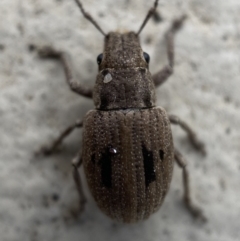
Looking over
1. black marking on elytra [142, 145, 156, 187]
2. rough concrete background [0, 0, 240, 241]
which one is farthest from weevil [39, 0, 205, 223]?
rough concrete background [0, 0, 240, 241]

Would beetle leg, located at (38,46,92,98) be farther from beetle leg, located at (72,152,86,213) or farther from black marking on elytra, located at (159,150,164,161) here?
black marking on elytra, located at (159,150,164,161)

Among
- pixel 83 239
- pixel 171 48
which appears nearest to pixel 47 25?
pixel 171 48

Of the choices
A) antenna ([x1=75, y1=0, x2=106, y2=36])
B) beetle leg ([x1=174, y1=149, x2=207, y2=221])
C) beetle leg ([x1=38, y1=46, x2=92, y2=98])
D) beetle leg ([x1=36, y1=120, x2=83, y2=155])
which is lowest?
beetle leg ([x1=174, y1=149, x2=207, y2=221])

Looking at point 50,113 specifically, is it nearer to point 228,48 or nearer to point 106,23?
point 106,23

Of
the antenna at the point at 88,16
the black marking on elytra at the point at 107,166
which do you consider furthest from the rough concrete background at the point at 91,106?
the black marking on elytra at the point at 107,166

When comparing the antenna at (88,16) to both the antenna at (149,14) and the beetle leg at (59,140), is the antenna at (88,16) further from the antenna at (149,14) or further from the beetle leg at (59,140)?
the beetle leg at (59,140)

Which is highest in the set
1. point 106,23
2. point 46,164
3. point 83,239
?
point 106,23
